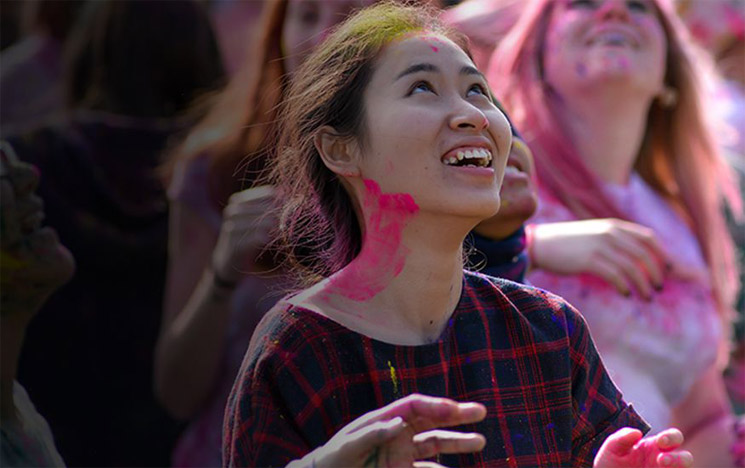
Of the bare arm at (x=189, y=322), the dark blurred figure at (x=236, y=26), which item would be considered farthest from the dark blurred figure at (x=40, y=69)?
the bare arm at (x=189, y=322)

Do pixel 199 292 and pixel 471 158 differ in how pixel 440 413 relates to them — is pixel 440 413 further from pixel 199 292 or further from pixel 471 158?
pixel 199 292

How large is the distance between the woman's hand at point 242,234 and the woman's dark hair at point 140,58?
2.06 ft

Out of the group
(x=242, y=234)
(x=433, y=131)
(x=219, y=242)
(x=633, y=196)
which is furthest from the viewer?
(x=633, y=196)

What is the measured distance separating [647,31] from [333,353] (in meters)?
1.42

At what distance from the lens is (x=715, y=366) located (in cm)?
250

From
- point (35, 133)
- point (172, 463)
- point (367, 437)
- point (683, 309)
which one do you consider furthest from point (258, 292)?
point (367, 437)

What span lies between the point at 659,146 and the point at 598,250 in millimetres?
545

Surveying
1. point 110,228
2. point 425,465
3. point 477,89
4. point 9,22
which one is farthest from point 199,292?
point 9,22

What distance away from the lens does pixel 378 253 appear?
146cm

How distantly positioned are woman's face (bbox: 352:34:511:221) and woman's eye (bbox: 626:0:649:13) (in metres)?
1.17

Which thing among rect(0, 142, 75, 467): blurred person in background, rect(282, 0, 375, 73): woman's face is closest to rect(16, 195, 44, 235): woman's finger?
rect(0, 142, 75, 467): blurred person in background

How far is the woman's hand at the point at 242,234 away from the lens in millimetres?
2143

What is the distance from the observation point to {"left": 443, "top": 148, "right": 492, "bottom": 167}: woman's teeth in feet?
A: 4.62

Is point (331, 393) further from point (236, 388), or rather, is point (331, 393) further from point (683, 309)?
point (683, 309)
